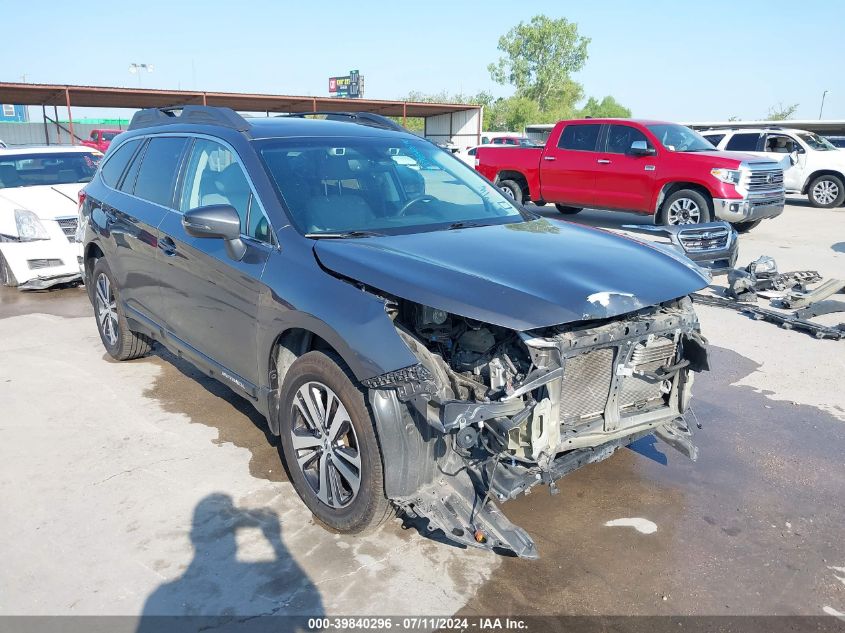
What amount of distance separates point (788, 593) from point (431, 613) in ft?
5.11

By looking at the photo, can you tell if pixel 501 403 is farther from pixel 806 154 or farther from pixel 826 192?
pixel 826 192

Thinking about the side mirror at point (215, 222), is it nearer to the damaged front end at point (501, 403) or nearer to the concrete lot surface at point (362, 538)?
the damaged front end at point (501, 403)

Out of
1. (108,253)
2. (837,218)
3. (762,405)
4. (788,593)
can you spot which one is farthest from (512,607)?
(837,218)

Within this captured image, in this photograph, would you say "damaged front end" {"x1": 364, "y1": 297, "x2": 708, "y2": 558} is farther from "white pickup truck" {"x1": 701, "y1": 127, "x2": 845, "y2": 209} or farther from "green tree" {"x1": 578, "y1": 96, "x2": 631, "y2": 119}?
"green tree" {"x1": 578, "y1": 96, "x2": 631, "y2": 119}

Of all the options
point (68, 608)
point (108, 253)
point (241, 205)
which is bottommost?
point (68, 608)

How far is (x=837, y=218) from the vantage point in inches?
607

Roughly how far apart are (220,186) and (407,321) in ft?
5.30

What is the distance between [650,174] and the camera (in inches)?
478

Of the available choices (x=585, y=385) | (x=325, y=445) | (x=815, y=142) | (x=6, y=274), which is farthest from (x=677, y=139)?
(x=325, y=445)

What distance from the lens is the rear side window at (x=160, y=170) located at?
4.55m

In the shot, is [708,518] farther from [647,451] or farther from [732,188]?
[732,188]

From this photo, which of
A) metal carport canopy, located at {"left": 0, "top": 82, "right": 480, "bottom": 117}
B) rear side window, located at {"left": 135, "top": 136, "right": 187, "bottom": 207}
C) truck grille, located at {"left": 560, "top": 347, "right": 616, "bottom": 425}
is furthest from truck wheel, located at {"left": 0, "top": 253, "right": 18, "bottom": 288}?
metal carport canopy, located at {"left": 0, "top": 82, "right": 480, "bottom": 117}

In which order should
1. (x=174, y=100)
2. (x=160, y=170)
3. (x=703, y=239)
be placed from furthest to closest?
1. (x=174, y=100)
2. (x=703, y=239)
3. (x=160, y=170)

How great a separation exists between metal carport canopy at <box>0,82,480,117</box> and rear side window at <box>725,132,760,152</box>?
1680 centimetres
